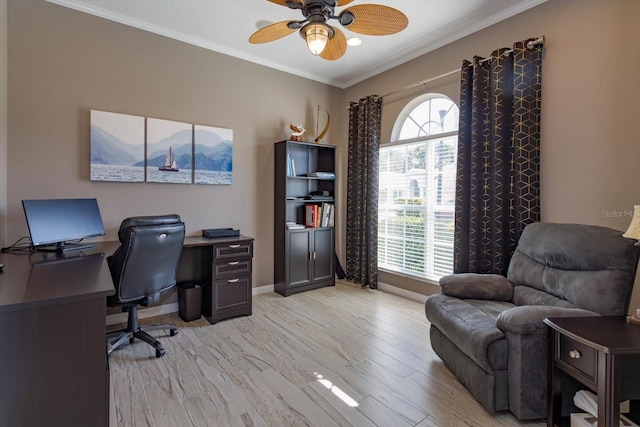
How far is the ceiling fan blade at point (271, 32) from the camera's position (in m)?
2.14

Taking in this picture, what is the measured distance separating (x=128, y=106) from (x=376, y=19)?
8.17ft

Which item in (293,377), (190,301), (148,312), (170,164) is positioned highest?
(170,164)

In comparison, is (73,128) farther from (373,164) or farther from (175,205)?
(373,164)

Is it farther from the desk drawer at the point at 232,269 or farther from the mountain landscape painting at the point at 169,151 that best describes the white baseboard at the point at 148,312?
the mountain landscape painting at the point at 169,151

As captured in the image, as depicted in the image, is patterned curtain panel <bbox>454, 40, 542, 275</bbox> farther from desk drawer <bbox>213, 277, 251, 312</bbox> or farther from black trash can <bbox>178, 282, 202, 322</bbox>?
black trash can <bbox>178, 282, 202, 322</bbox>

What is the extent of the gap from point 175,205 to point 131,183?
1.51 ft

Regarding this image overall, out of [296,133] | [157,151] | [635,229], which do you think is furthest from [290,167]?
[635,229]

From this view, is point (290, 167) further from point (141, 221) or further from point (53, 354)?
point (53, 354)

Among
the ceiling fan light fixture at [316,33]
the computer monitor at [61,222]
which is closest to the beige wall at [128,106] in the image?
the computer monitor at [61,222]

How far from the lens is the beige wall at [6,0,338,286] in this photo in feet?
8.55

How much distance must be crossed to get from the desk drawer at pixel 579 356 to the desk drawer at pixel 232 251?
260 cm

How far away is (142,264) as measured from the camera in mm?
2275

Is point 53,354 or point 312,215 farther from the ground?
point 312,215

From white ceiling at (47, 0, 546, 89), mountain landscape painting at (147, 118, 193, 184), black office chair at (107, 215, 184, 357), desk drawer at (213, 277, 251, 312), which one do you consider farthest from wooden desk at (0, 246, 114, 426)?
white ceiling at (47, 0, 546, 89)
